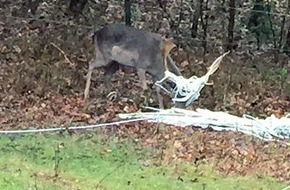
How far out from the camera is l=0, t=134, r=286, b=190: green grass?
9.05 m

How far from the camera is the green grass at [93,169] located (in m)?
9.05

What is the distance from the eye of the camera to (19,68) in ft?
49.6

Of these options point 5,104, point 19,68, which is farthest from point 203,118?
point 19,68

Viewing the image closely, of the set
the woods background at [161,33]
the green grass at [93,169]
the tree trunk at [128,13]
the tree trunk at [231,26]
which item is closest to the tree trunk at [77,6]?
the woods background at [161,33]

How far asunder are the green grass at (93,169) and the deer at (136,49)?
293 cm

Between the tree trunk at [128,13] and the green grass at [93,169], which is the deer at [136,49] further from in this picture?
the tree trunk at [128,13]

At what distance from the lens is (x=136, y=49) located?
14.0m

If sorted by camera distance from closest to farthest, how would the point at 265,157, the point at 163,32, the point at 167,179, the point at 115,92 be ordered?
1. the point at 167,179
2. the point at 265,157
3. the point at 115,92
4. the point at 163,32

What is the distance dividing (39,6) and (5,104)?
6274 mm

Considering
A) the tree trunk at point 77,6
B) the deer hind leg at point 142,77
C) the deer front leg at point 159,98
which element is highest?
the tree trunk at point 77,6

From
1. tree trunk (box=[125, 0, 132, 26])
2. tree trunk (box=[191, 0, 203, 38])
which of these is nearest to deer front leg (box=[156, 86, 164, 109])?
tree trunk (box=[125, 0, 132, 26])

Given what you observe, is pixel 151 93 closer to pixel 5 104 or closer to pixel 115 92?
pixel 115 92

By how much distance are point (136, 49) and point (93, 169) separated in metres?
4.43

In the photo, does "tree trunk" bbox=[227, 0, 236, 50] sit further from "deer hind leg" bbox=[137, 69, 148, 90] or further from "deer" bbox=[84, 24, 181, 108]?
"deer hind leg" bbox=[137, 69, 148, 90]
